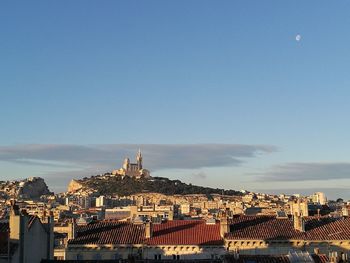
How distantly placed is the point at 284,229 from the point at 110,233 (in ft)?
48.2

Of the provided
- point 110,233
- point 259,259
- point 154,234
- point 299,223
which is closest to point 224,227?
point 154,234

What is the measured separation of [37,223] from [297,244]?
2379 cm

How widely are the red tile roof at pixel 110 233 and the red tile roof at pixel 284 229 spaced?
7.90 meters

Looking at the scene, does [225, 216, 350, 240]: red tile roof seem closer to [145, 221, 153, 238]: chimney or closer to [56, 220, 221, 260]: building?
[56, 220, 221, 260]: building

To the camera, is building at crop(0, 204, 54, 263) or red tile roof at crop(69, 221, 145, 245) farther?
red tile roof at crop(69, 221, 145, 245)

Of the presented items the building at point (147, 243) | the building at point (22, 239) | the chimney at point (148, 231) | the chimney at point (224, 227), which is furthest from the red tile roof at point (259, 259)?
the chimney at point (148, 231)

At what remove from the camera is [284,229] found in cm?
6162

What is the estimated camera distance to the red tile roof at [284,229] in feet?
196

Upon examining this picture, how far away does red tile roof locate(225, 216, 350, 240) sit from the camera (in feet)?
196

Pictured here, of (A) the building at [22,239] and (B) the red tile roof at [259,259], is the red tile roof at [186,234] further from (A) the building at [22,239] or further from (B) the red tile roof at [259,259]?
(B) the red tile roof at [259,259]

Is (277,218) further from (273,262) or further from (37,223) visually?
(37,223)

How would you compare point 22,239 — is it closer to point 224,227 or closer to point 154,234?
point 154,234

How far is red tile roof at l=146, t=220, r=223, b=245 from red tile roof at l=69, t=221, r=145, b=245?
1375 mm

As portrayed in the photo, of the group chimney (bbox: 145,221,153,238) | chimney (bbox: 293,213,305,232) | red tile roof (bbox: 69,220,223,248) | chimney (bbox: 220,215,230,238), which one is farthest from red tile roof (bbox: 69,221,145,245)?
chimney (bbox: 293,213,305,232)
